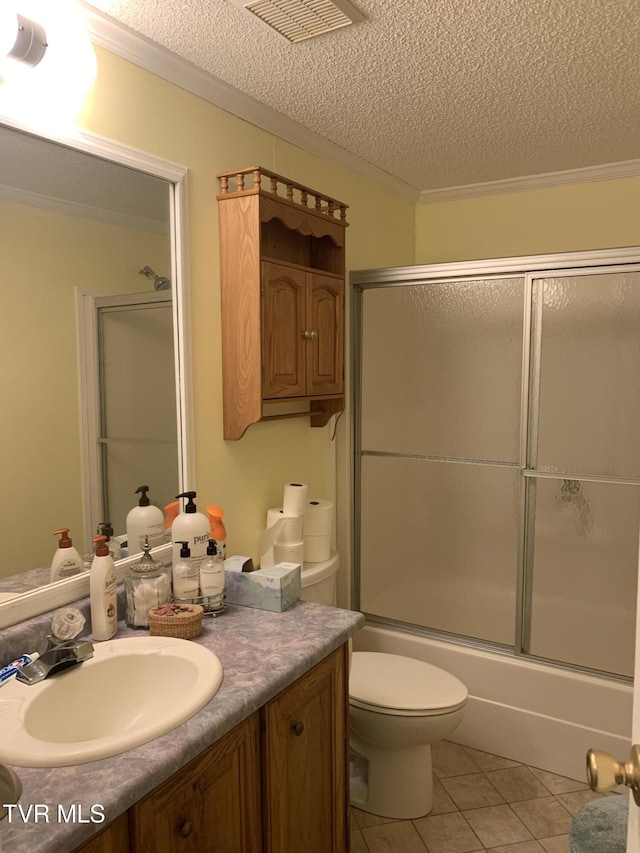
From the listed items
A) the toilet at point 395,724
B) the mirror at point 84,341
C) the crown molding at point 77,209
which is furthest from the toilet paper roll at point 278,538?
the crown molding at point 77,209

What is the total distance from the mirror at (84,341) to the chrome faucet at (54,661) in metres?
0.18

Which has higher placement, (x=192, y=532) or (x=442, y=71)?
(x=442, y=71)

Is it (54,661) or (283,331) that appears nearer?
(54,661)

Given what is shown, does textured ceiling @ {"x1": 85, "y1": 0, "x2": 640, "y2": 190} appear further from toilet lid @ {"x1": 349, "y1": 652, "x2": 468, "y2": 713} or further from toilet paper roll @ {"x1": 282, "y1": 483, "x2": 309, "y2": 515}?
toilet lid @ {"x1": 349, "y1": 652, "x2": 468, "y2": 713}

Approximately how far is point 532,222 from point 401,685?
2.11 m

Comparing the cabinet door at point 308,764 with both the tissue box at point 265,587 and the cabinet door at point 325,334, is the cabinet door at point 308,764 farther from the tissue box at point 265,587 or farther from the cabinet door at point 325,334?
the cabinet door at point 325,334

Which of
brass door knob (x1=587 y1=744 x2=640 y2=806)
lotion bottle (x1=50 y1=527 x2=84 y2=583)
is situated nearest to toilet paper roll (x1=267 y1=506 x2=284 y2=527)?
lotion bottle (x1=50 y1=527 x2=84 y2=583)

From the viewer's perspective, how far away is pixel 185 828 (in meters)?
1.16

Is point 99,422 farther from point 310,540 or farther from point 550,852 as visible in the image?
point 550,852

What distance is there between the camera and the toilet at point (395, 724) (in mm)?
2031

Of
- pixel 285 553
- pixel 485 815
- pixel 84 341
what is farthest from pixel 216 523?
pixel 485 815

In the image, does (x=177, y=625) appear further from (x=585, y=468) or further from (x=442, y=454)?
(x=585, y=468)

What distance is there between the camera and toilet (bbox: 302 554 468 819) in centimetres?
203

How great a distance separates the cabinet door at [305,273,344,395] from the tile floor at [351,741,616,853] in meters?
1.45
